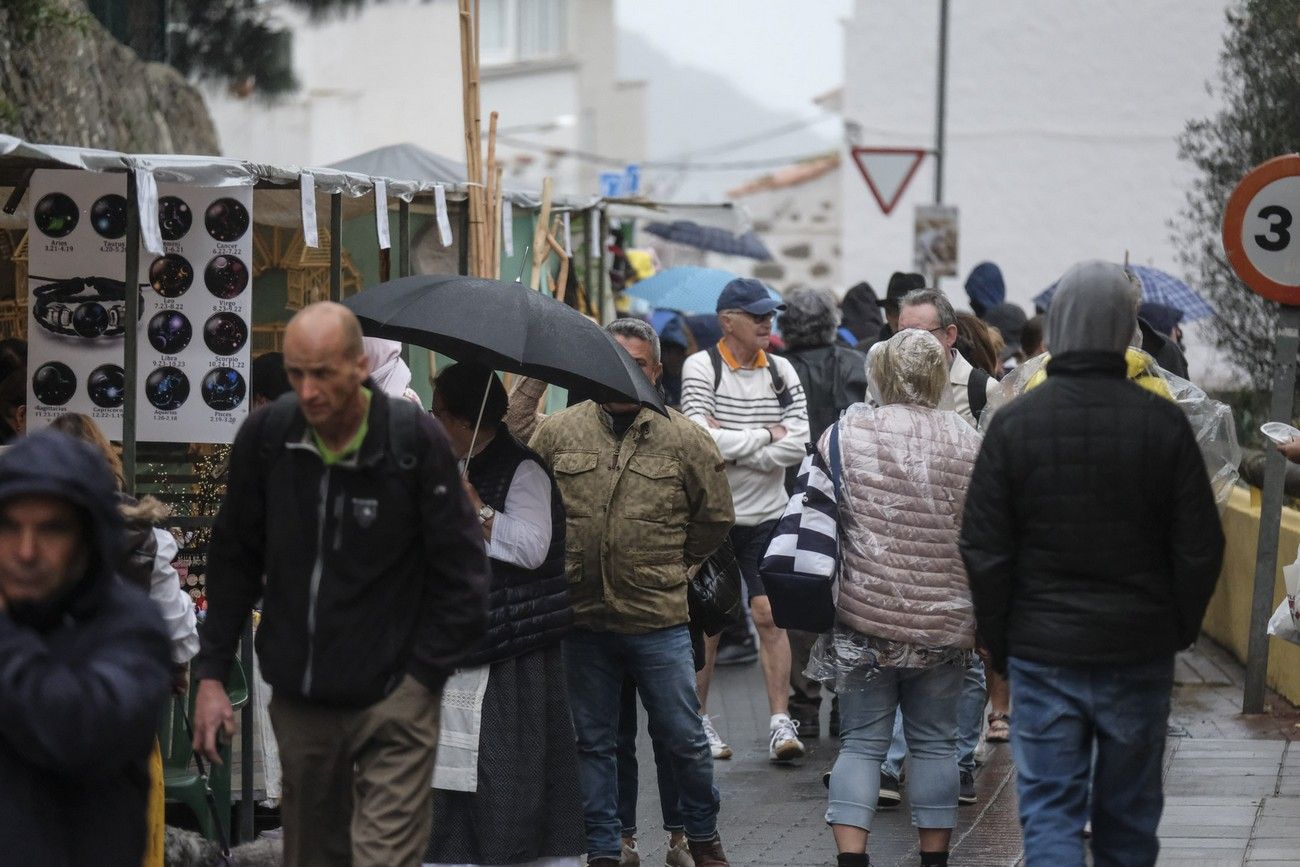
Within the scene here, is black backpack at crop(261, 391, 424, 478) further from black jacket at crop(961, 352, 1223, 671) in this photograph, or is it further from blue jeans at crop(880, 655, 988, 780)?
blue jeans at crop(880, 655, 988, 780)

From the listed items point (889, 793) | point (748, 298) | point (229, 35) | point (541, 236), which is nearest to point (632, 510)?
point (889, 793)

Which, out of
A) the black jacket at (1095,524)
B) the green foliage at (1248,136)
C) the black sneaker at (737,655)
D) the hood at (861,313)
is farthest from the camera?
the green foliage at (1248,136)

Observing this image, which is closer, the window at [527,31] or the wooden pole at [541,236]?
the wooden pole at [541,236]

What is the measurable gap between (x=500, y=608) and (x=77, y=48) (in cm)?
967

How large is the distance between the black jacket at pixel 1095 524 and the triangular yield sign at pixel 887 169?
12.5m

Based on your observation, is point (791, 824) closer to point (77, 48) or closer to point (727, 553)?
point (727, 553)

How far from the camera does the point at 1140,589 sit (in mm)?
4953

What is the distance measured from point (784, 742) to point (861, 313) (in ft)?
15.1

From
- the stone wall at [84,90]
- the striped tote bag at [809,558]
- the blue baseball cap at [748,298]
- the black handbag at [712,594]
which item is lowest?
the black handbag at [712,594]

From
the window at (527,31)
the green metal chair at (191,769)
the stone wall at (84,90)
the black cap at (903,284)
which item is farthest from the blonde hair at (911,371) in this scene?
the window at (527,31)

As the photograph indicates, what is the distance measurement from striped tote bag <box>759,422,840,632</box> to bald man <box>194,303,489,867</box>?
1.73 m

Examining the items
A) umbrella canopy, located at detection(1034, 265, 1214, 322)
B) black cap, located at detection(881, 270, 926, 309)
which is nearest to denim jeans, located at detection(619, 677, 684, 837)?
black cap, located at detection(881, 270, 926, 309)

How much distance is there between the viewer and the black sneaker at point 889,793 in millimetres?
7797

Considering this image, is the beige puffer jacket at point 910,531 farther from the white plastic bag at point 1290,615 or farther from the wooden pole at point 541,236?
the wooden pole at point 541,236
